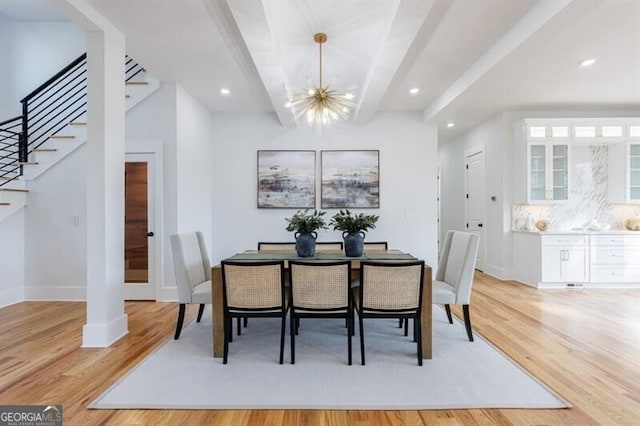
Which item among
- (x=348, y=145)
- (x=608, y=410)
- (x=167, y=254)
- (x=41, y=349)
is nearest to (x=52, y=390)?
(x=41, y=349)

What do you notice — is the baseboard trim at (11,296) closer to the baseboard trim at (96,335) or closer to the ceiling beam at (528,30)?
the baseboard trim at (96,335)

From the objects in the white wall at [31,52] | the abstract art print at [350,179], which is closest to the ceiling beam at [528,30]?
the abstract art print at [350,179]

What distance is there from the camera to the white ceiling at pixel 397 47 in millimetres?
2619

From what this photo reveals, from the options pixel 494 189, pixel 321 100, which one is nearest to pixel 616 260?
pixel 494 189

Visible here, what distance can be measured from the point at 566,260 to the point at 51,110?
26.7ft

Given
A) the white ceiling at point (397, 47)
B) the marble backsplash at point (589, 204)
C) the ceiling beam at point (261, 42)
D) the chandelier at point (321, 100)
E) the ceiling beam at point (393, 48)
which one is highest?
the white ceiling at point (397, 47)

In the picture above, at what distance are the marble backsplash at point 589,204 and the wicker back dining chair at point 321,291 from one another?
4.58 metres

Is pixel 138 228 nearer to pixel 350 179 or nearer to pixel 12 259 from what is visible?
pixel 12 259

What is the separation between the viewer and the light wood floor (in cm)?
188

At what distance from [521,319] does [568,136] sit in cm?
340

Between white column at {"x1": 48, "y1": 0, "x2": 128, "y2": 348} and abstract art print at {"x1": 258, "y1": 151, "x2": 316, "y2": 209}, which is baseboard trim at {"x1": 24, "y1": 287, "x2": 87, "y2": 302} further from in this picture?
abstract art print at {"x1": 258, "y1": 151, "x2": 316, "y2": 209}

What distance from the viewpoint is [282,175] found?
5453mm

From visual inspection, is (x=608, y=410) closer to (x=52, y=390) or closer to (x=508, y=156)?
(x=52, y=390)

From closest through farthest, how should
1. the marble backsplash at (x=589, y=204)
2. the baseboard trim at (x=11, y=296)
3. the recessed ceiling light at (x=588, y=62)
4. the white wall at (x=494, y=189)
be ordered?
the recessed ceiling light at (x=588, y=62) < the baseboard trim at (x=11, y=296) < the marble backsplash at (x=589, y=204) < the white wall at (x=494, y=189)
